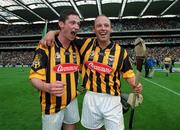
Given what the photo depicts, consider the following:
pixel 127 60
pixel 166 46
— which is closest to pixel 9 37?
pixel 166 46

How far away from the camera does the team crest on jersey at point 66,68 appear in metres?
3.84

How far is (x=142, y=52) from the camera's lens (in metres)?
3.99

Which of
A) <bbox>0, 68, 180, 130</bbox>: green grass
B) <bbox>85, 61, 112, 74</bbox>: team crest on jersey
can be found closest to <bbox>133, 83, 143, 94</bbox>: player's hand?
<bbox>85, 61, 112, 74</bbox>: team crest on jersey

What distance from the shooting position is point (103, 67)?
405 cm

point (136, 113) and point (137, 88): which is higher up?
point (137, 88)

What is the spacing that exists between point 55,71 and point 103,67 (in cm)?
61

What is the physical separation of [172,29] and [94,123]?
55894mm

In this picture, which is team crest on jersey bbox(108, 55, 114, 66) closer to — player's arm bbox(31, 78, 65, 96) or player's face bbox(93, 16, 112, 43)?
player's face bbox(93, 16, 112, 43)

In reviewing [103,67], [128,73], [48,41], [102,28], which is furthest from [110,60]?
[48,41]

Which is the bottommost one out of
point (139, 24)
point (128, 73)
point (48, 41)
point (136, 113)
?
point (136, 113)

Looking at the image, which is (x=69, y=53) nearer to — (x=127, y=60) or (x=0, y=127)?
(x=127, y=60)

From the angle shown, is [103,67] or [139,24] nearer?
[103,67]

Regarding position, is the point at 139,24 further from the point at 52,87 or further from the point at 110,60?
the point at 52,87

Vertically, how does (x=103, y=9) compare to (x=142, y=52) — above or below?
above
